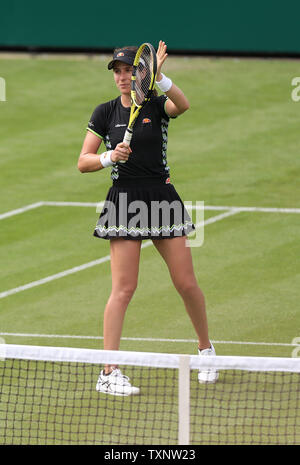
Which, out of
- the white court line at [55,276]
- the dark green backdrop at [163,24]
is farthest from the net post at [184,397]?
the dark green backdrop at [163,24]

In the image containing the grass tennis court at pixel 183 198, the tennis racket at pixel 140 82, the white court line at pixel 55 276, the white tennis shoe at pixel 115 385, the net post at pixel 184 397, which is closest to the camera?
the net post at pixel 184 397

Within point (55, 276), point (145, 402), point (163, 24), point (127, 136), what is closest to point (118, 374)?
point (145, 402)

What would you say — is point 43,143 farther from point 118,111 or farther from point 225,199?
point 118,111

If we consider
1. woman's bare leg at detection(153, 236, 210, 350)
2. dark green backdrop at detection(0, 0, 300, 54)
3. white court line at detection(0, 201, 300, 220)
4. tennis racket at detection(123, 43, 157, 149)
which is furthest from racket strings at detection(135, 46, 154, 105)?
dark green backdrop at detection(0, 0, 300, 54)

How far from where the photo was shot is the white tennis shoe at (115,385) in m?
8.49

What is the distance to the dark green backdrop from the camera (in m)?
23.8

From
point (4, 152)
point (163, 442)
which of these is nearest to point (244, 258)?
→ point (163, 442)

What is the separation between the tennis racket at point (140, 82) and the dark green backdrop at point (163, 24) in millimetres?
15922

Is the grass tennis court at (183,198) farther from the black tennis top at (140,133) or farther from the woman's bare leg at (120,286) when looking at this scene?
the black tennis top at (140,133)

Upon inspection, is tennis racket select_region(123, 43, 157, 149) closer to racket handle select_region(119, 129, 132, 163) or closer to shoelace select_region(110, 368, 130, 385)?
racket handle select_region(119, 129, 132, 163)

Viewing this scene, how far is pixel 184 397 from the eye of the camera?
6914 millimetres

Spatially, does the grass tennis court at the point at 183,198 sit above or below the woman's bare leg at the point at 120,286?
above

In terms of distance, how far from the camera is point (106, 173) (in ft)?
55.9
